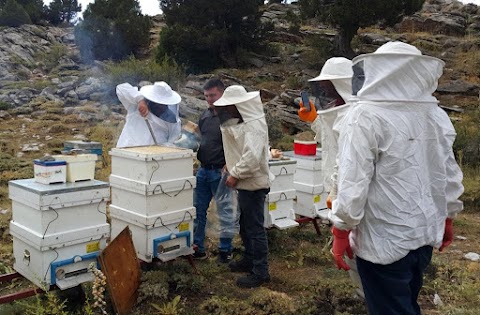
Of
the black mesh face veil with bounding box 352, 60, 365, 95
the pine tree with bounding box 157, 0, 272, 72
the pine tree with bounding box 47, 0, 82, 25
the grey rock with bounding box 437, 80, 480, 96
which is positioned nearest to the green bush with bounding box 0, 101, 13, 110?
the pine tree with bounding box 157, 0, 272, 72

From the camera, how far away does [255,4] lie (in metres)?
19.5

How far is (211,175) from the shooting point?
4621 millimetres

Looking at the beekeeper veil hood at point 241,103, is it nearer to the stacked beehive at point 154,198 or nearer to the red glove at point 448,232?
the stacked beehive at point 154,198

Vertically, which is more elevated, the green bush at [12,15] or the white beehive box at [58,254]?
the green bush at [12,15]

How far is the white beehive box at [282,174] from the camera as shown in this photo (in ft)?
16.0

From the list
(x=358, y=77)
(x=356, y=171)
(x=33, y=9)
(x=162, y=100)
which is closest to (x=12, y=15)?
(x=33, y=9)

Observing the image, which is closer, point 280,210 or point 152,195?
point 152,195

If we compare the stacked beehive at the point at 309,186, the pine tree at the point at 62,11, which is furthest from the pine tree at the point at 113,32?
the stacked beehive at the point at 309,186

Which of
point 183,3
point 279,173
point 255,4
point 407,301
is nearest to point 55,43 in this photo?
point 183,3

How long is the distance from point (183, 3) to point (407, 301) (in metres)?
19.6

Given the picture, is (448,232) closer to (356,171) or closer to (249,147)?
(356,171)

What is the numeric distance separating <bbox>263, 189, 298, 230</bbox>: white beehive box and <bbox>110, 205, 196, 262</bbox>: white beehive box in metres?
1.10

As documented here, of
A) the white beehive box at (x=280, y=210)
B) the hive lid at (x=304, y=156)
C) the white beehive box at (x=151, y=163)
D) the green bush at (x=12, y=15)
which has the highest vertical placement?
the green bush at (x=12, y=15)

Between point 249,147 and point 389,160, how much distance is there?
1837 mm
